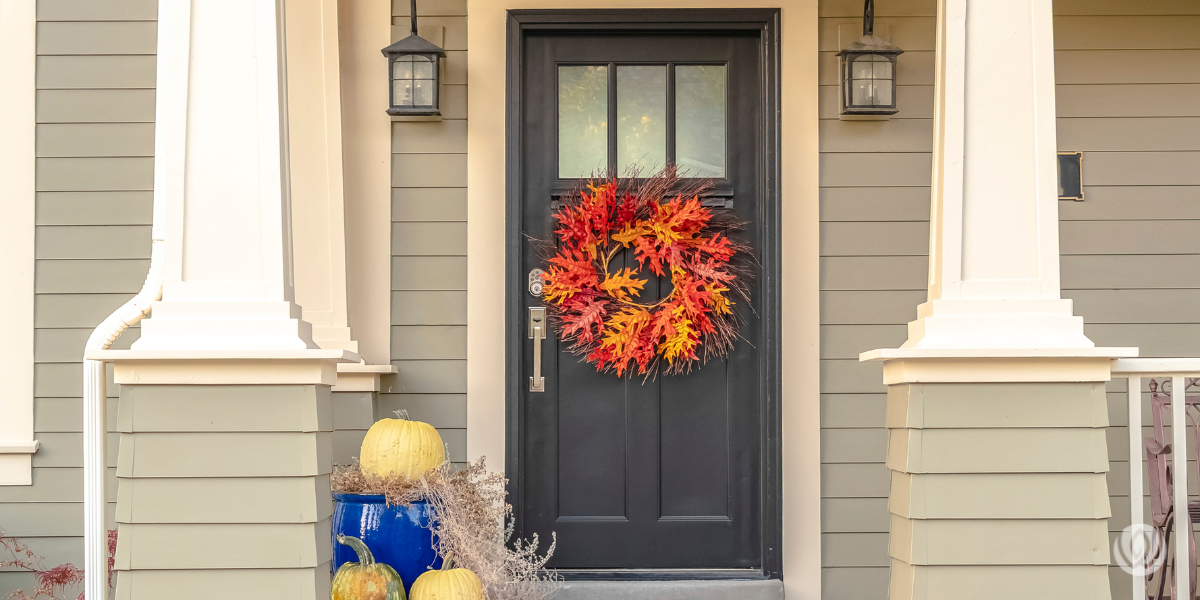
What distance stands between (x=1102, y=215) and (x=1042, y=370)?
1523 mm

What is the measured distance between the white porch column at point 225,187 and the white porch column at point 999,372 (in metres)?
1.58

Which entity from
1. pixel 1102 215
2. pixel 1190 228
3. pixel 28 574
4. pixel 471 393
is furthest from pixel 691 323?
pixel 28 574

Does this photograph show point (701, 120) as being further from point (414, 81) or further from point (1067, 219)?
point (1067, 219)

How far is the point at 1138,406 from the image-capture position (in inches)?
83.7

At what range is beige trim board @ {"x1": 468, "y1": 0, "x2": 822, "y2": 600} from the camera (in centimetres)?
310

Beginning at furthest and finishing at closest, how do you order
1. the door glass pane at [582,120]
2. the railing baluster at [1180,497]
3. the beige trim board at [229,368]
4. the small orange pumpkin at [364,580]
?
the door glass pane at [582,120]
the small orange pumpkin at [364,580]
the railing baluster at [1180,497]
the beige trim board at [229,368]

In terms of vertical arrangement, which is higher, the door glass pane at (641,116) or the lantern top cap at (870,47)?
the lantern top cap at (870,47)

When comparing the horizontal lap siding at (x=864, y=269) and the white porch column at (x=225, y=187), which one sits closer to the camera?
the white porch column at (x=225, y=187)

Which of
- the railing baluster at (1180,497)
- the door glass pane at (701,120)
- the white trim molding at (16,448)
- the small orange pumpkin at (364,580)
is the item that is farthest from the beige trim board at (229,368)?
the railing baluster at (1180,497)

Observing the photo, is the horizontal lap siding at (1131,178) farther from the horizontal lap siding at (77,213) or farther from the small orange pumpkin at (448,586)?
the horizontal lap siding at (77,213)

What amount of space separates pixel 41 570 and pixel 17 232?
131 cm

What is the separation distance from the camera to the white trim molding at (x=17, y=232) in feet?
10.2

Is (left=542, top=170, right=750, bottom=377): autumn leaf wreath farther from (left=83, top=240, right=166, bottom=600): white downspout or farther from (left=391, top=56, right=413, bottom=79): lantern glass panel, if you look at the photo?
(left=83, top=240, right=166, bottom=600): white downspout

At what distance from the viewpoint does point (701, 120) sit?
321 centimetres
